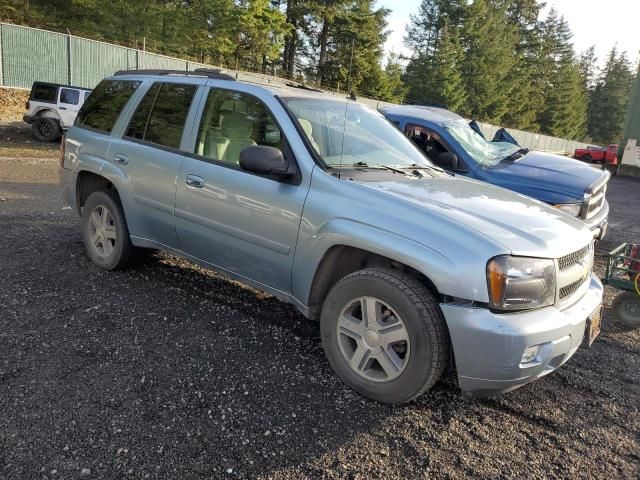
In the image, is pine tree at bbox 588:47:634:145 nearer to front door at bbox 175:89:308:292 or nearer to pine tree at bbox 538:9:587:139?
pine tree at bbox 538:9:587:139

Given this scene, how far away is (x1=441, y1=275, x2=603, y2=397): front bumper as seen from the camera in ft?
8.67

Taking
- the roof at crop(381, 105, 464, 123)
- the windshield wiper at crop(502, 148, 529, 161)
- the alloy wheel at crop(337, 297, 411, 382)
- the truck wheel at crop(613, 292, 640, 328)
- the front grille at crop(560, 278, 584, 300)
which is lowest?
the truck wheel at crop(613, 292, 640, 328)

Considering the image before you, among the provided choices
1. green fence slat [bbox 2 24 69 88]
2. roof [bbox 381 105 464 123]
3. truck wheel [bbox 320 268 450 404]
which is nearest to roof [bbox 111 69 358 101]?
truck wheel [bbox 320 268 450 404]

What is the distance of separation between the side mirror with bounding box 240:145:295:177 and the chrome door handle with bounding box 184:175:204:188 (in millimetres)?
667

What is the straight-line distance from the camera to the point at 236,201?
12.1 ft

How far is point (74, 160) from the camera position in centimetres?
506

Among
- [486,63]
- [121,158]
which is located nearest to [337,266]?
[121,158]

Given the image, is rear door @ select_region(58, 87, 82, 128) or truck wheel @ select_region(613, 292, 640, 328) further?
rear door @ select_region(58, 87, 82, 128)

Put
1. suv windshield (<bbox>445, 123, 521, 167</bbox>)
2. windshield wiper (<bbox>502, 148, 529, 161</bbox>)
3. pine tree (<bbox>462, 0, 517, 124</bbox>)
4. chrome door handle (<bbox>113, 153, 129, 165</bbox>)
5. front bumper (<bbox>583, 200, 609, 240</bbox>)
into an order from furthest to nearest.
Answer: pine tree (<bbox>462, 0, 517, 124</bbox>)
windshield wiper (<bbox>502, 148, 529, 161</bbox>)
suv windshield (<bbox>445, 123, 521, 167</bbox>)
front bumper (<bbox>583, 200, 609, 240</bbox>)
chrome door handle (<bbox>113, 153, 129, 165</bbox>)

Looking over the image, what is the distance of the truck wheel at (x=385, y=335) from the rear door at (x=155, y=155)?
1768 millimetres

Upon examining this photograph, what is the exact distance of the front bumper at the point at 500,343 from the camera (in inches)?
104

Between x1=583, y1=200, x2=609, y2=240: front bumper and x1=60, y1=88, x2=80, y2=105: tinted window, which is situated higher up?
x1=60, y1=88, x2=80, y2=105: tinted window

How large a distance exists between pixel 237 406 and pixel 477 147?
5.37 m

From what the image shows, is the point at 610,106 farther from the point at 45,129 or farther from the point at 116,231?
the point at 116,231
